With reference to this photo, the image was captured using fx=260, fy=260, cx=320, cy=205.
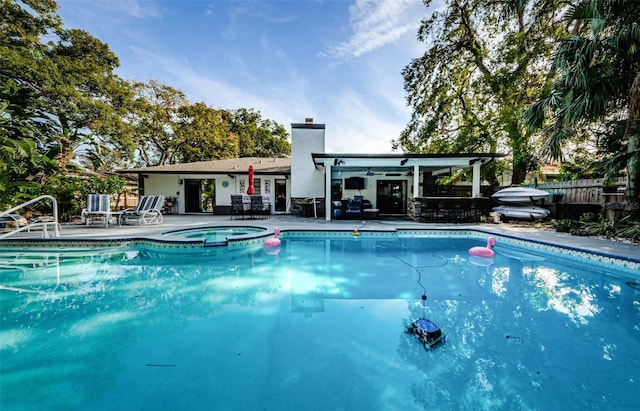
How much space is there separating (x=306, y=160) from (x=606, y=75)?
34.5ft

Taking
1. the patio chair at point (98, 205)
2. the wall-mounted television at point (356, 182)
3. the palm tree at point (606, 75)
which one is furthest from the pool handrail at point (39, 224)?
the palm tree at point (606, 75)

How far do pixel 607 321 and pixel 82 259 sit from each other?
932cm

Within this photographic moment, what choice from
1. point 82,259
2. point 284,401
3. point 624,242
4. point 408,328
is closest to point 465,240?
point 624,242

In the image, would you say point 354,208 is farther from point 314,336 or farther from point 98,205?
point 98,205

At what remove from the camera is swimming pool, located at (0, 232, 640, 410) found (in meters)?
1.98

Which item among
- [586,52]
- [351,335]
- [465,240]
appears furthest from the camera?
[465,240]

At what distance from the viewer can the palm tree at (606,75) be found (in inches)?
236

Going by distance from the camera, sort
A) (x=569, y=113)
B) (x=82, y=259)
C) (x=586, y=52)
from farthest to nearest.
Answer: (x=569, y=113) → (x=586, y=52) → (x=82, y=259)

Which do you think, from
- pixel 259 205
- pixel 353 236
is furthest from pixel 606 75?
pixel 259 205

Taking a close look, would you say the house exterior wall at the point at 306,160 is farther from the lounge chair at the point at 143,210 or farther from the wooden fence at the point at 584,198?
the wooden fence at the point at 584,198

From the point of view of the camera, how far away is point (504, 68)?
12188 mm

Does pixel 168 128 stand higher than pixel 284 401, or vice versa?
pixel 168 128

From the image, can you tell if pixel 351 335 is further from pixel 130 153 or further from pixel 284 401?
pixel 130 153

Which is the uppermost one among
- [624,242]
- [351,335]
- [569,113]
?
[569,113]
